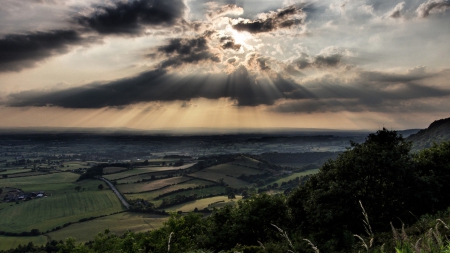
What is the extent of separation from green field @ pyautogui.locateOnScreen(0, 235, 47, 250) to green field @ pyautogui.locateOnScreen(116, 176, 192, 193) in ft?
148

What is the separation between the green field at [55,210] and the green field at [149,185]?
7.94 meters

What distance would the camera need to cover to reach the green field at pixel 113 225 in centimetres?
7131

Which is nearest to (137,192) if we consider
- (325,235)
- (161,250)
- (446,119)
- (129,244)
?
(129,244)

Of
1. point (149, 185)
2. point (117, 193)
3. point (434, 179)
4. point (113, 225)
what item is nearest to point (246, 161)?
point (149, 185)

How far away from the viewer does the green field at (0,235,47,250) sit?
6769cm

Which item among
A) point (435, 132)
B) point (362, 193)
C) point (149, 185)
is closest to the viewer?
point (362, 193)

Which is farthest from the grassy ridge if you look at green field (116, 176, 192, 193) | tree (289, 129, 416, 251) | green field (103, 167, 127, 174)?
tree (289, 129, 416, 251)

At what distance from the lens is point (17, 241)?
7056cm

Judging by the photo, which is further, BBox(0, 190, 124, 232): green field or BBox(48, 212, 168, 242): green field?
BBox(0, 190, 124, 232): green field

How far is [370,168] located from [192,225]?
22.7m

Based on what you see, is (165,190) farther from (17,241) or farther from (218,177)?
(17,241)

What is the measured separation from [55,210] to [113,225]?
35.4m

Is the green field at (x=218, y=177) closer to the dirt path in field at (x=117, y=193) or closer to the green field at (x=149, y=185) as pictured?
the green field at (x=149, y=185)

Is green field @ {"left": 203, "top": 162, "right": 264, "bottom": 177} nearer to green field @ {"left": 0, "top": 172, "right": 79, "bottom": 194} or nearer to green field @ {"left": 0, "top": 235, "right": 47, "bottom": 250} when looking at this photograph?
green field @ {"left": 0, "top": 172, "right": 79, "bottom": 194}
